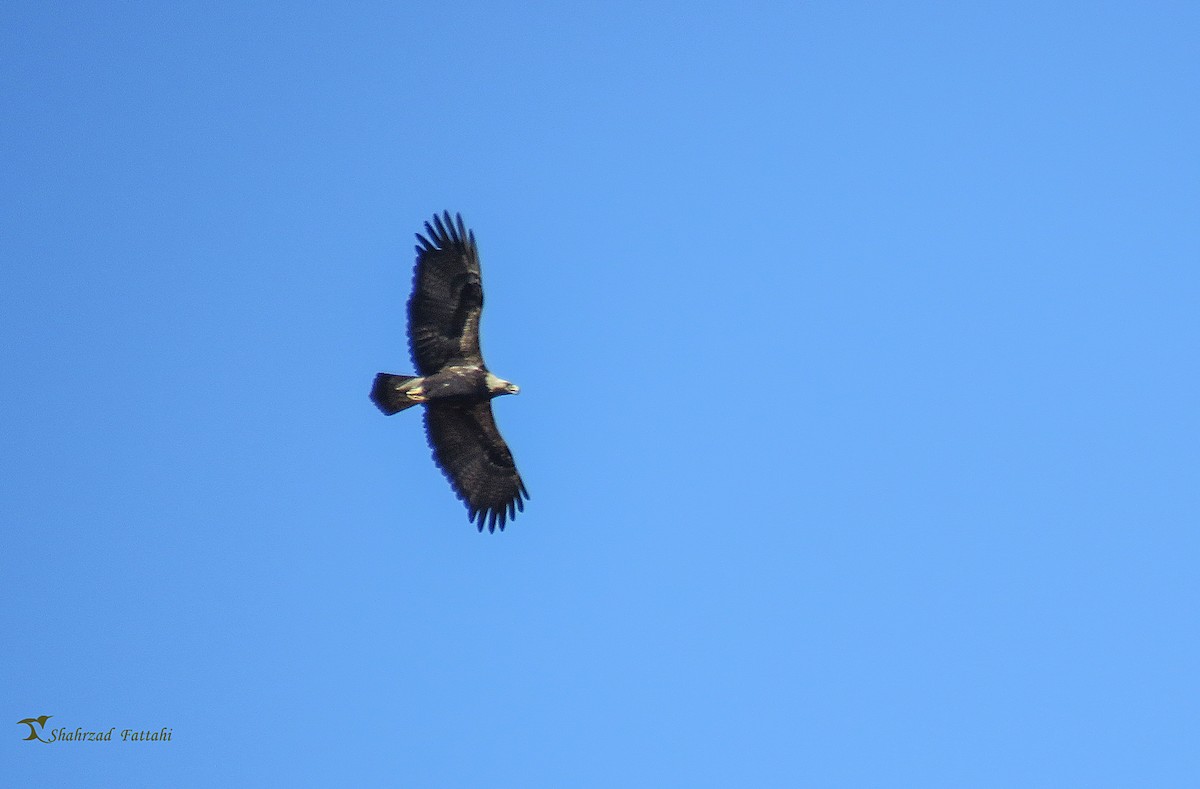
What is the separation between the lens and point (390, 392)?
32406 mm

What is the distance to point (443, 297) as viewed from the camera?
32.4 m

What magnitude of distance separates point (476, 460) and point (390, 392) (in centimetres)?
242

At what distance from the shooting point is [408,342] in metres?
32.7

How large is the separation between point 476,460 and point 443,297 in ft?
10.3

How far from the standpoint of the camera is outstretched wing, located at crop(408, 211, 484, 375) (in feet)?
106

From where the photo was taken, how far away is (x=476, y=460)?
34188mm

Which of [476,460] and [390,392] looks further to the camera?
[476,460]

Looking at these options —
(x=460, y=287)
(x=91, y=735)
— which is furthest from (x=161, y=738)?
(x=460, y=287)

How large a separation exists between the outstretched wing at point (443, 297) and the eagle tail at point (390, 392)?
429mm

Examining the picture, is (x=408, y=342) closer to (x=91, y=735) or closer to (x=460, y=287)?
(x=460, y=287)

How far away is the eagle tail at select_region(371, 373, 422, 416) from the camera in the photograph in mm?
32344

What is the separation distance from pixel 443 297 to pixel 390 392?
1.66 m

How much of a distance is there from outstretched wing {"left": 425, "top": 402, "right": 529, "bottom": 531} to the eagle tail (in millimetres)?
Result: 989

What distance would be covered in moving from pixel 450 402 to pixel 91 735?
8033 mm
